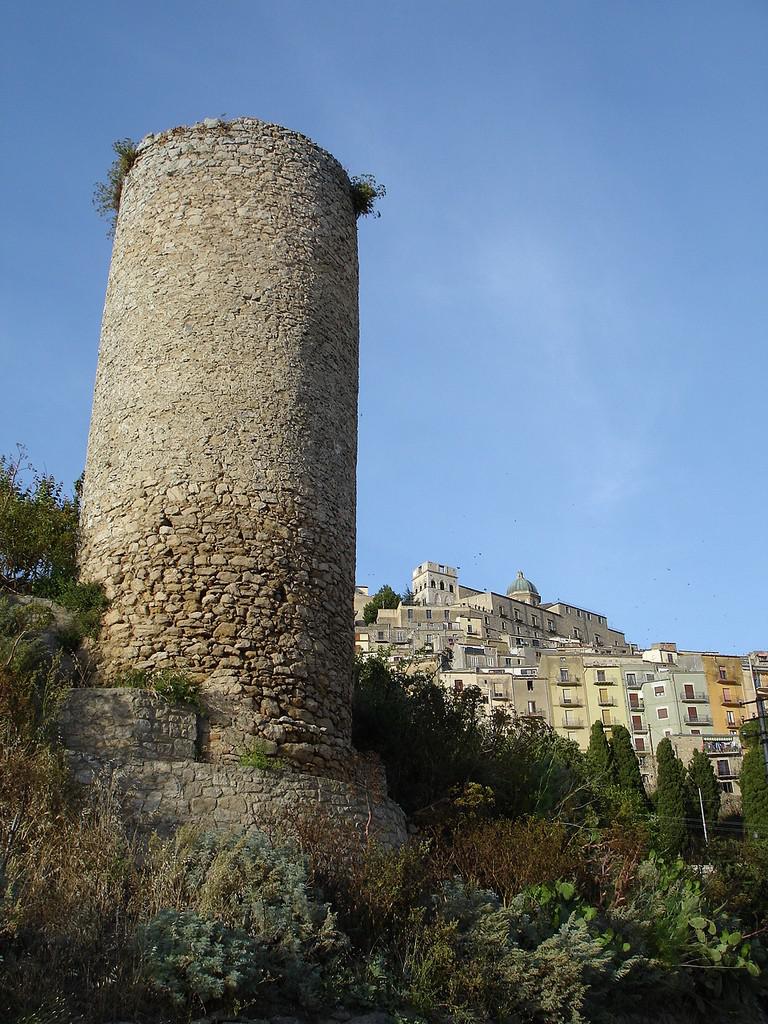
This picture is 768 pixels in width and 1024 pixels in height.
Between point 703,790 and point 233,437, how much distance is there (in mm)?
39571

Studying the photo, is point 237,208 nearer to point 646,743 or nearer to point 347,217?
point 347,217

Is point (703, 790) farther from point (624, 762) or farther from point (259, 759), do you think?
point (259, 759)

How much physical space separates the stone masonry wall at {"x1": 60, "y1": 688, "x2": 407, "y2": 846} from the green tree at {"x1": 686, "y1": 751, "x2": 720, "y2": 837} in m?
38.4

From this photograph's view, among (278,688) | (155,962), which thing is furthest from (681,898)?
(155,962)

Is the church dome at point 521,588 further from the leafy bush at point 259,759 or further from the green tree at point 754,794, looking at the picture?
the leafy bush at point 259,759

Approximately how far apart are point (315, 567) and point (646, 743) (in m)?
50.5

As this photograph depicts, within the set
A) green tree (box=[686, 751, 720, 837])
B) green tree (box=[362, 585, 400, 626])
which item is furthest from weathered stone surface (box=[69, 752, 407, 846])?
green tree (box=[362, 585, 400, 626])

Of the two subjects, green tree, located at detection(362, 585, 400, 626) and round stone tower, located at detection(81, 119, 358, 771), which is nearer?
round stone tower, located at detection(81, 119, 358, 771)

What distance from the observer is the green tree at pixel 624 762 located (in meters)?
41.5

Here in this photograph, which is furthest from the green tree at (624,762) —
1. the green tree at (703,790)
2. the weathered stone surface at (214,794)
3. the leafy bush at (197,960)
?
the leafy bush at (197,960)

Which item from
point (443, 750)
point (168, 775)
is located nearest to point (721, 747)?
point (443, 750)

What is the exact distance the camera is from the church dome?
4026 inches

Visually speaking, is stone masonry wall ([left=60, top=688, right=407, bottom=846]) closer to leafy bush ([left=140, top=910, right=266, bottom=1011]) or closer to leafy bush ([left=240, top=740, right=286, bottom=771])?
leafy bush ([left=240, top=740, right=286, bottom=771])

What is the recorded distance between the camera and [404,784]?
11.4 metres
